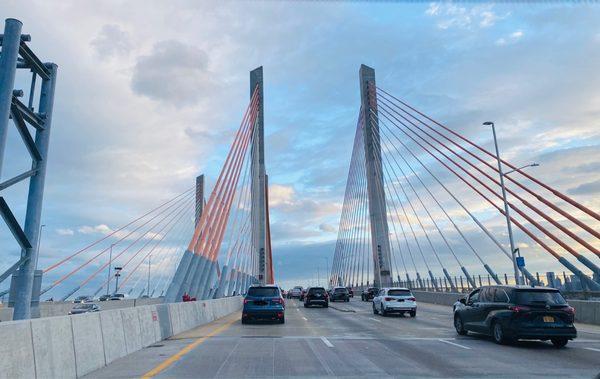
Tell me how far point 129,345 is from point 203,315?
10802mm

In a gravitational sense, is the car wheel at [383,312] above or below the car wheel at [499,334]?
above

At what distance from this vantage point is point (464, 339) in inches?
598

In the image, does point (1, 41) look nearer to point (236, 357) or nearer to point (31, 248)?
point (31, 248)

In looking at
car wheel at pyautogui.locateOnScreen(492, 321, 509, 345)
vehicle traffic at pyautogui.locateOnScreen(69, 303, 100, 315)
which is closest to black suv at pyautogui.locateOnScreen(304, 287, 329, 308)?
vehicle traffic at pyautogui.locateOnScreen(69, 303, 100, 315)

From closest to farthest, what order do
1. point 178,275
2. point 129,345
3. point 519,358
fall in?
1. point 519,358
2. point 129,345
3. point 178,275

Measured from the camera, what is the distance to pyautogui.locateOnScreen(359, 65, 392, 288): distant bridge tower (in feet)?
158


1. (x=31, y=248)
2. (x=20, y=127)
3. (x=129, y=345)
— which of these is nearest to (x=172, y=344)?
(x=129, y=345)

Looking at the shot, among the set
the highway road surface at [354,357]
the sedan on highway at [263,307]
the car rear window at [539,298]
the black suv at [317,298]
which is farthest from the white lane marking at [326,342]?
the black suv at [317,298]

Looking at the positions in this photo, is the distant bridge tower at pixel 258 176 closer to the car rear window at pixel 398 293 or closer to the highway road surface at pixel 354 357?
the car rear window at pixel 398 293

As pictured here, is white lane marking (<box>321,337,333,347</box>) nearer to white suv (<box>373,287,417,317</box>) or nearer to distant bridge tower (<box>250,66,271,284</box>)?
white suv (<box>373,287,417,317</box>)

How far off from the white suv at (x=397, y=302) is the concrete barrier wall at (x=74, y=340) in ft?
47.4

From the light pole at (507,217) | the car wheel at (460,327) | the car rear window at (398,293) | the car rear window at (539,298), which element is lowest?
the car wheel at (460,327)

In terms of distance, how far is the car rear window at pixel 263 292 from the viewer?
22228 mm

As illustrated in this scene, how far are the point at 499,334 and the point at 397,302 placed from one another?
44.2 ft
